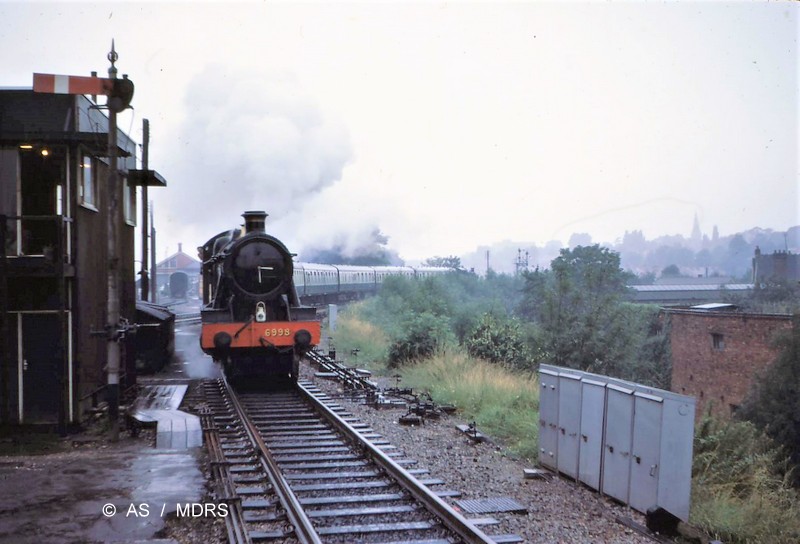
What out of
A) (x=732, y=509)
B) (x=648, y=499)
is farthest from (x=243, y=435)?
(x=732, y=509)

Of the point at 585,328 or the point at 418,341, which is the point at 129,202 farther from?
the point at 585,328

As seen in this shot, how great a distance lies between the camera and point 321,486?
21.4 ft

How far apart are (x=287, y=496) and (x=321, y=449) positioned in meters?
2.09

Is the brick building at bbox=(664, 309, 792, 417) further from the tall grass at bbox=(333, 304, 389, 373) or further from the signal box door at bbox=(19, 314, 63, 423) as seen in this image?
the signal box door at bbox=(19, 314, 63, 423)

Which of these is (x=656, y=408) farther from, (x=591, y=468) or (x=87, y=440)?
(x=87, y=440)

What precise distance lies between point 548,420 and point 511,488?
50.2 inches

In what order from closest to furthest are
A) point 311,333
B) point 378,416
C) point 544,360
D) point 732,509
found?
point 732,509 < point 378,416 < point 311,333 < point 544,360

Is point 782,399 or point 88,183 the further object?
point 782,399

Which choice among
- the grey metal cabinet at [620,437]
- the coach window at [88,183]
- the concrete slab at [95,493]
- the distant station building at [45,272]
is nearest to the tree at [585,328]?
the grey metal cabinet at [620,437]

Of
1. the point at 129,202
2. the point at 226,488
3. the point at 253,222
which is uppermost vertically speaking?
the point at 129,202

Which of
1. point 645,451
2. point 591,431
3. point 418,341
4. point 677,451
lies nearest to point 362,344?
point 418,341

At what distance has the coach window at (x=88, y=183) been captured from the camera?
992 cm

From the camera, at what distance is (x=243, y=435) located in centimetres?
884

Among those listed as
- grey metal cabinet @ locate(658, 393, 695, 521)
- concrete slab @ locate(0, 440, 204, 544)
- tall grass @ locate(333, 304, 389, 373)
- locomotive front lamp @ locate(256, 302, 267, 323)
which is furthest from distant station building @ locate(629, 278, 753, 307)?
concrete slab @ locate(0, 440, 204, 544)
